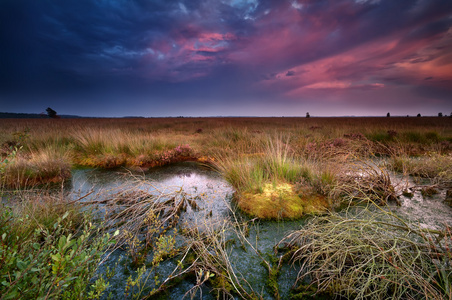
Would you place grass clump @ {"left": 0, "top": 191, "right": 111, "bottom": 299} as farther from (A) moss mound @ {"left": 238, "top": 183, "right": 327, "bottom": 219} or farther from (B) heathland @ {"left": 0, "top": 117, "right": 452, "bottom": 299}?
(A) moss mound @ {"left": 238, "top": 183, "right": 327, "bottom": 219}

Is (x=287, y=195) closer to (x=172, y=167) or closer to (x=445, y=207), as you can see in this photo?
(x=445, y=207)

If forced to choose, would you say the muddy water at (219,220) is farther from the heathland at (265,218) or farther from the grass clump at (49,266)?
the grass clump at (49,266)

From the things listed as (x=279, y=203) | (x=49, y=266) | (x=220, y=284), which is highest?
(x=49, y=266)

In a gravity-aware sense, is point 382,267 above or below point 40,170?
below

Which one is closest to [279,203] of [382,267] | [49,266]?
[382,267]

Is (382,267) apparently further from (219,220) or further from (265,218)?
(219,220)

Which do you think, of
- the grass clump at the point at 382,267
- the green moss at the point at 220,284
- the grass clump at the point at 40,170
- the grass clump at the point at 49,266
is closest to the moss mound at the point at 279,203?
the grass clump at the point at 382,267

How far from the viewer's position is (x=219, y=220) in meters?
3.36

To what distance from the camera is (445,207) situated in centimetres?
370

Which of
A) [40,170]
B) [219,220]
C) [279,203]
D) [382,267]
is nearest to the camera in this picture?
[382,267]

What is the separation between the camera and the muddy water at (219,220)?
214 cm

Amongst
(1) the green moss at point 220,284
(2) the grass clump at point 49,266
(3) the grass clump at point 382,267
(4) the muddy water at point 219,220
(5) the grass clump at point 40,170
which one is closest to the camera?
(2) the grass clump at point 49,266

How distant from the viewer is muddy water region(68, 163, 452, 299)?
2.14 metres

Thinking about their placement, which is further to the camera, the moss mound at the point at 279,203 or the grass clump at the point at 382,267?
the moss mound at the point at 279,203
